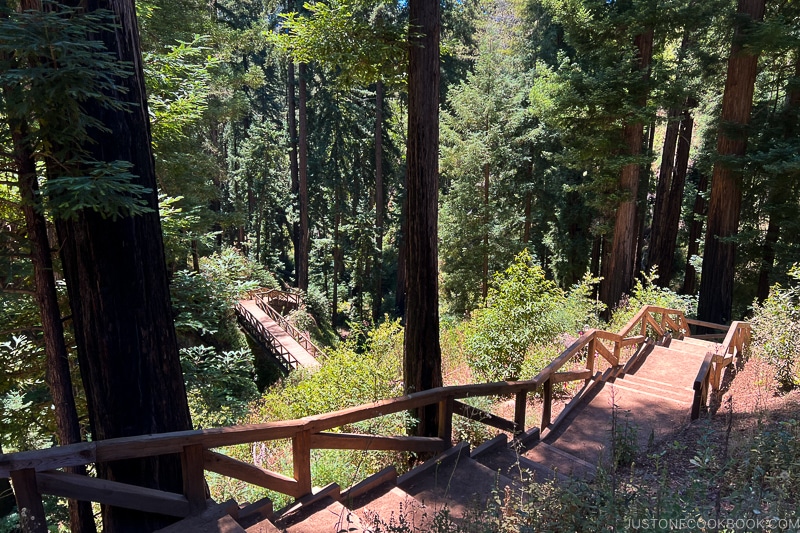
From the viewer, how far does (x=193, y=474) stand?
3096 mm

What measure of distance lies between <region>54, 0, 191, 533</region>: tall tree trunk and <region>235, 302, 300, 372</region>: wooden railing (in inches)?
542

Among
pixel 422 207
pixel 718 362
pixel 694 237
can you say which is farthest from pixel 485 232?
pixel 422 207

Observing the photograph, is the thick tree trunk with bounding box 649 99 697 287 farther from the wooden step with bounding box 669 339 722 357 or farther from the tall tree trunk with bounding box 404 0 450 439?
the tall tree trunk with bounding box 404 0 450 439

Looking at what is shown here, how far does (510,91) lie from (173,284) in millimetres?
17749

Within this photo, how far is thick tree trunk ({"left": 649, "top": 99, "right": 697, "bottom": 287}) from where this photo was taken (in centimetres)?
2083

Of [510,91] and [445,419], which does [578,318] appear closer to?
[445,419]

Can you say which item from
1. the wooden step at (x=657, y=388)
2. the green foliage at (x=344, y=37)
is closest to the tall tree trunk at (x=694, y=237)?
the wooden step at (x=657, y=388)

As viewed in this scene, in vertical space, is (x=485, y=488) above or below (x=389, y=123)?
below

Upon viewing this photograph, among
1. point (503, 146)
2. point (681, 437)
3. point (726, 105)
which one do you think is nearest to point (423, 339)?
point (681, 437)

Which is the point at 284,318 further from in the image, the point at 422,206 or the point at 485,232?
the point at 422,206

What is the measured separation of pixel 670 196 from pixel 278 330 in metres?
17.7

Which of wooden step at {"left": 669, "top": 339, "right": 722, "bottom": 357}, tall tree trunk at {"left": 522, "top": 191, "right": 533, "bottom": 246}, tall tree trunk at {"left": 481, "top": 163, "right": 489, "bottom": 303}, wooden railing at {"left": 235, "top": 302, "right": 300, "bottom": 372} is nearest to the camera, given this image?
wooden step at {"left": 669, "top": 339, "right": 722, "bottom": 357}

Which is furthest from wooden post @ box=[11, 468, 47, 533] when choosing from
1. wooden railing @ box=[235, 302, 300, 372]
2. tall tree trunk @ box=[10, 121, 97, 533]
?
wooden railing @ box=[235, 302, 300, 372]

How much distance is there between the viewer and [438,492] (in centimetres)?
423
